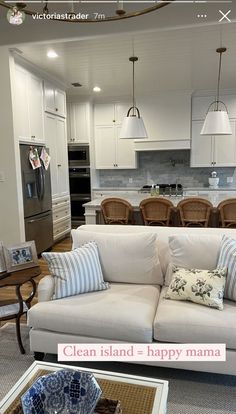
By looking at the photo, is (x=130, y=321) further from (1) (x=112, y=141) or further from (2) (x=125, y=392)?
(1) (x=112, y=141)

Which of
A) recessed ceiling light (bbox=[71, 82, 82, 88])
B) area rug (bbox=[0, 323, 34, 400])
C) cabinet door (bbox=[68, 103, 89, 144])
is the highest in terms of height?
recessed ceiling light (bbox=[71, 82, 82, 88])

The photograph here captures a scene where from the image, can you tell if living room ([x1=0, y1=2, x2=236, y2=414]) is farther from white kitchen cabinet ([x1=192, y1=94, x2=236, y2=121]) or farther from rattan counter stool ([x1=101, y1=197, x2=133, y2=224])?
rattan counter stool ([x1=101, y1=197, x2=133, y2=224])

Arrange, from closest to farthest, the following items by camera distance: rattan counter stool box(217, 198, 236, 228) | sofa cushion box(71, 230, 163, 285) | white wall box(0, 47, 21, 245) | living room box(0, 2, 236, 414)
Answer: living room box(0, 2, 236, 414)
sofa cushion box(71, 230, 163, 285)
rattan counter stool box(217, 198, 236, 228)
white wall box(0, 47, 21, 245)

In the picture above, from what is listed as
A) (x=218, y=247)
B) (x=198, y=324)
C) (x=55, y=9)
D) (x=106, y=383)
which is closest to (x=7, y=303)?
(x=106, y=383)

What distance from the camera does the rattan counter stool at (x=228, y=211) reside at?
338cm

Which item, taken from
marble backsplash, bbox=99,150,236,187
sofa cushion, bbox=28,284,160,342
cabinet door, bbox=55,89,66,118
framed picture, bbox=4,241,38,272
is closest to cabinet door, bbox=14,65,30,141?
cabinet door, bbox=55,89,66,118

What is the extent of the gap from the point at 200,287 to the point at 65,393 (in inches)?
43.6

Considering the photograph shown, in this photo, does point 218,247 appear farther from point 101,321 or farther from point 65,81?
point 65,81

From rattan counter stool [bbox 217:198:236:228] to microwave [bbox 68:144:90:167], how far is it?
138 inches

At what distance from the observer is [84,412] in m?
1.22

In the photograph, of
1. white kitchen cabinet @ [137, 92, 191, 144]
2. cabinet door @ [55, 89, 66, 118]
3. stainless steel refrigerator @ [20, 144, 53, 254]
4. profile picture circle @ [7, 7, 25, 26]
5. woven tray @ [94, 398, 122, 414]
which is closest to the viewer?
woven tray @ [94, 398, 122, 414]

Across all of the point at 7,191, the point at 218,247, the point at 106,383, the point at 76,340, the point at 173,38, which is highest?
the point at 173,38

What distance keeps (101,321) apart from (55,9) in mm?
2997

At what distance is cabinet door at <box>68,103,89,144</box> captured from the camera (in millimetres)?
6281
